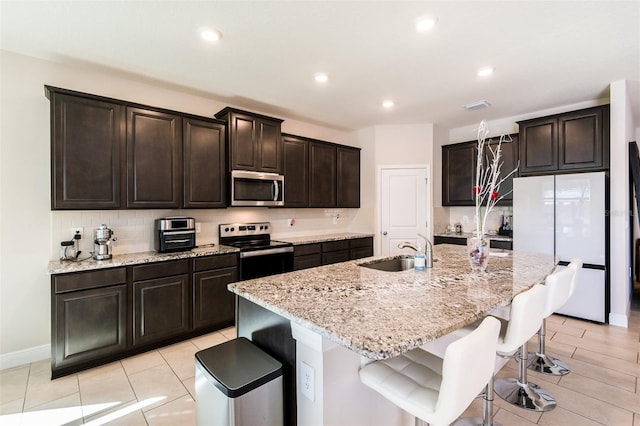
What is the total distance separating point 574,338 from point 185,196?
438 centimetres

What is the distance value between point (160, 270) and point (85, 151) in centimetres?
125

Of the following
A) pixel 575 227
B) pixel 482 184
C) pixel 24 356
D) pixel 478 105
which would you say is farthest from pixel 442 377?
pixel 478 105

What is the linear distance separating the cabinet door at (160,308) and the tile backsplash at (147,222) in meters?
0.62

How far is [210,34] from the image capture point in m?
2.33

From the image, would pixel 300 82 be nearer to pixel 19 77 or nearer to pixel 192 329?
pixel 19 77

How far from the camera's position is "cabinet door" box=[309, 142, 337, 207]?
14.8 ft

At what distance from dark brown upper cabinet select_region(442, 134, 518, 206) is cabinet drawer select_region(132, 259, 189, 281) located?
165 inches

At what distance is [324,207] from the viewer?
4688 millimetres

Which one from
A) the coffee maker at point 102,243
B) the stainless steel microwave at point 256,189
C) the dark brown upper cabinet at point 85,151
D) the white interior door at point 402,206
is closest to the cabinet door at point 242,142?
the stainless steel microwave at point 256,189

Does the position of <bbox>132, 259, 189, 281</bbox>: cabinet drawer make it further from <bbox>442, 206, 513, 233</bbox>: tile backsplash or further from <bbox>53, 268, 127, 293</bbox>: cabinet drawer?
<bbox>442, 206, 513, 233</bbox>: tile backsplash

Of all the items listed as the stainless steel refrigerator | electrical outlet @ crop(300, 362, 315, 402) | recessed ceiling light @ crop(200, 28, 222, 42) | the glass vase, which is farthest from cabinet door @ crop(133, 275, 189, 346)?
the stainless steel refrigerator

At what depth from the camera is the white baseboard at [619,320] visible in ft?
11.0

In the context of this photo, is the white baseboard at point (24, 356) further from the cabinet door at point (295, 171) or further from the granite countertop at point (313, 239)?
the cabinet door at point (295, 171)

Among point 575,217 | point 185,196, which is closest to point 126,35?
point 185,196
